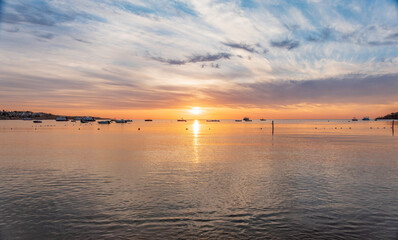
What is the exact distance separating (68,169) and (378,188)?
28.6 meters

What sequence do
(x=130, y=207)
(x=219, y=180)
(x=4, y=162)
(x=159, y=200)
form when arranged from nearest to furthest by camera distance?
1. (x=130, y=207)
2. (x=159, y=200)
3. (x=219, y=180)
4. (x=4, y=162)

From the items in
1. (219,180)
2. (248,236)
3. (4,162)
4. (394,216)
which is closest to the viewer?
(248,236)

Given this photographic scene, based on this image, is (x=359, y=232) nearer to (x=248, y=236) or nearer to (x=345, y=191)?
(x=248, y=236)

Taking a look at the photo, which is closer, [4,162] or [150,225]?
[150,225]

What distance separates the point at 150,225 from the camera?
13914mm

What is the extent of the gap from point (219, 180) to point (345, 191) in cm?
972

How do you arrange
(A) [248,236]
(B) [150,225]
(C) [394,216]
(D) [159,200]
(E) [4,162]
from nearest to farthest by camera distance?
(A) [248,236]
(B) [150,225]
(C) [394,216]
(D) [159,200]
(E) [4,162]

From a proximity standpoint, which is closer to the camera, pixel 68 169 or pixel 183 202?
pixel 183 202

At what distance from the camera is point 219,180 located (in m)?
24.1

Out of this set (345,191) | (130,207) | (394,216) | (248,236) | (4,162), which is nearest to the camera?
(248,236)

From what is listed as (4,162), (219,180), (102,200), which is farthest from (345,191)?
(4,162)

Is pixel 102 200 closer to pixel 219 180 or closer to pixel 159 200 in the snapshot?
pixel 159 200

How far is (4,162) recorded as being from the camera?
110 ft

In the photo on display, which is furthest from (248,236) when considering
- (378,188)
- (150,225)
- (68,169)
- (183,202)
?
(68,169)
